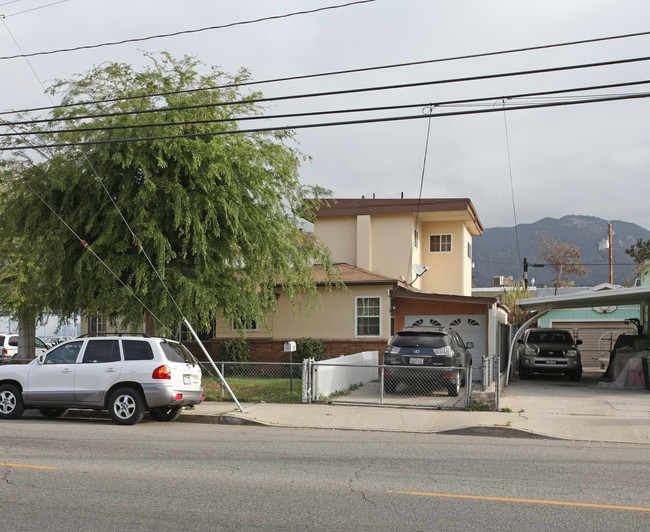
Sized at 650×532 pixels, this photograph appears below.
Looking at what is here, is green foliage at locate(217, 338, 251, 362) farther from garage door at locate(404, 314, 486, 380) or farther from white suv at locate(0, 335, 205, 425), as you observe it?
white suv at locate(0, 335, 205, 425)

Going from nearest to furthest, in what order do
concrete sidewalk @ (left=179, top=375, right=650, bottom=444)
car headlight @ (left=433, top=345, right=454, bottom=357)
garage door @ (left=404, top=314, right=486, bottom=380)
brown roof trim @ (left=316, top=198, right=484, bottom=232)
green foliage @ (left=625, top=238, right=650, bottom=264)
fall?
1. concrete sidewalk @ (left=179, top=375, right=650, bottom=444)
2. car headlight @ (left=433, top=345, right=454, bottom=357)
3. garage door @ (left=404, top=314, right=486, bottom=380)
4. brown roof trim @ (left=316, top=198, right=484, bottom=232)
5. green foliage @ (left=625, top=238, right=650, bottom=264)

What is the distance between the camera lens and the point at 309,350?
21.5 meters

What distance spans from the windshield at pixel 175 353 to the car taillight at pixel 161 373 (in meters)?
0.31

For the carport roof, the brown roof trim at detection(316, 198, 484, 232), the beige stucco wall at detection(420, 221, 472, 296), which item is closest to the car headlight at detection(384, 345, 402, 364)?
the carport roof

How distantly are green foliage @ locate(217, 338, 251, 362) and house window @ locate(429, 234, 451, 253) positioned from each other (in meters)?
10.4

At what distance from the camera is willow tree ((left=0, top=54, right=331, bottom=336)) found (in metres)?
15.6

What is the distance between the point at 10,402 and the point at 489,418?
940 centimetres

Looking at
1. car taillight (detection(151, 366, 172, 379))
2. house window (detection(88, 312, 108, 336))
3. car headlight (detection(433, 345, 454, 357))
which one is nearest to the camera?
car taillight (detection(151, 366, 172, 379))

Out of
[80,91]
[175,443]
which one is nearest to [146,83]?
[80,91]

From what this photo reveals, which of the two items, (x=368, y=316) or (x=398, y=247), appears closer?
(x=368, y=316)

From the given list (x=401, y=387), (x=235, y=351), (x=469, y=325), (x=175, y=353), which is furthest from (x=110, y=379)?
(x=469, y=325)

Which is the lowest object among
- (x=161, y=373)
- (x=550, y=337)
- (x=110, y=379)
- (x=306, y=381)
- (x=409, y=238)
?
(x=306, y=381)

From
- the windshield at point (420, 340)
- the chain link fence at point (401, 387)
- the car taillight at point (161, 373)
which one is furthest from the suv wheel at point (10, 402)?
the windshield at point (420, 340)

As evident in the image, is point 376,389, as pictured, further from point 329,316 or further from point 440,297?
point 329,316
